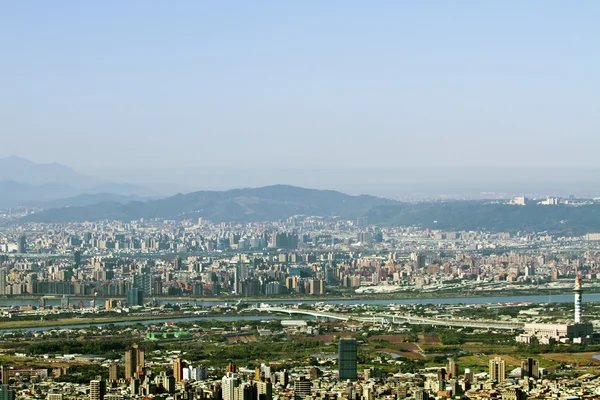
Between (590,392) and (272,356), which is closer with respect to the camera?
(590,392)

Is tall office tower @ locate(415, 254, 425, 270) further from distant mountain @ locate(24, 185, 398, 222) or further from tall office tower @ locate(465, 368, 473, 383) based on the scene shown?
distant mountain @ locate(24, 185, 398, 222)

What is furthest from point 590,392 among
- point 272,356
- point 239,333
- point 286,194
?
point 286,194

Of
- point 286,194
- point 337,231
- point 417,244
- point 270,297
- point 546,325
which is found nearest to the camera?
point 546,325

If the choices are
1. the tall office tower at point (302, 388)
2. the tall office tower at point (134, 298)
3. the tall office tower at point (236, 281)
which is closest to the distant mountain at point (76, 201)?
the tall office tower at point (236, 281)

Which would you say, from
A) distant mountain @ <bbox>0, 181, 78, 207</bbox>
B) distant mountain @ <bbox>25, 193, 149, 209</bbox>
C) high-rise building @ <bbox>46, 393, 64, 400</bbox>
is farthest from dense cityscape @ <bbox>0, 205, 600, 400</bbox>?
distant mountain @ <bbox>0, 181, 78, 207</bbox>

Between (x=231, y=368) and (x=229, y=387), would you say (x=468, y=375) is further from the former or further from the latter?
(x=229, y=387)

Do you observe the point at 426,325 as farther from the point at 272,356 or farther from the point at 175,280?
the point at 175,280

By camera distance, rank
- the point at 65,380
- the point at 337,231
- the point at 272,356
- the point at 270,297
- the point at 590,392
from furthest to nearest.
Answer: the point at 337,231 → the point at 270,297 → the point at 272,356 → the point at 65,380 → the point at 590,392
